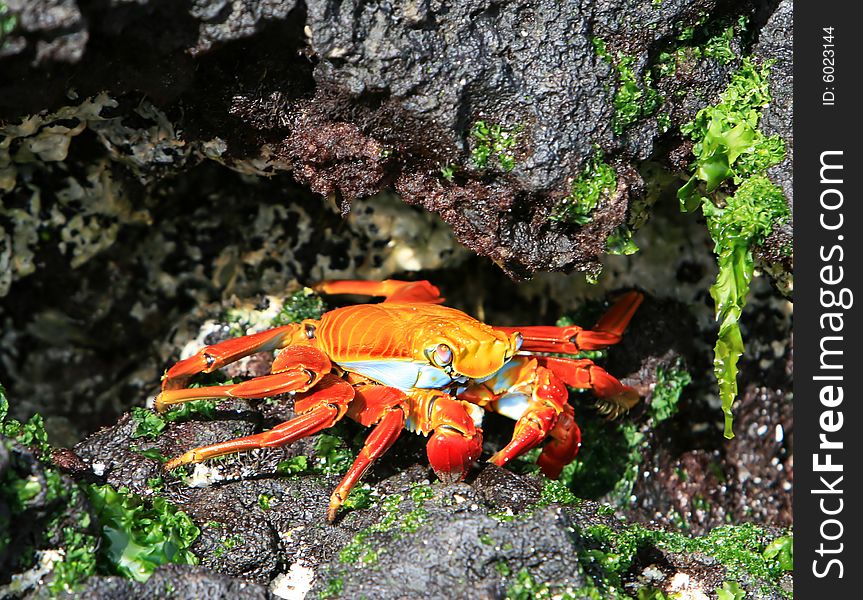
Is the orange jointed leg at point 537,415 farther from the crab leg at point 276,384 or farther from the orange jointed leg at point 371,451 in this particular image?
the crab leg at point 276,384

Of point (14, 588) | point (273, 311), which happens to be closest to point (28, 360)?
point (273, 311)

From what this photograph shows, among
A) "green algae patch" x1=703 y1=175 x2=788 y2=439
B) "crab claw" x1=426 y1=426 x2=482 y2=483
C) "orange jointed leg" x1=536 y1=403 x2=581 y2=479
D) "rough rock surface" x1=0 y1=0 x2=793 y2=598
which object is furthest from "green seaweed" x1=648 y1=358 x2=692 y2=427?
"crab claw" x1=426 y1=426 x2=482 y2=483

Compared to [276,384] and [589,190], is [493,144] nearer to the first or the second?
[589,190]

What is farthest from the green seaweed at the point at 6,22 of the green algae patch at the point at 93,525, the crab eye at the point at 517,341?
the crab eye at the point at 517,341

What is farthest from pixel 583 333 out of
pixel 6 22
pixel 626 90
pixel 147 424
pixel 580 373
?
pixel 6 22

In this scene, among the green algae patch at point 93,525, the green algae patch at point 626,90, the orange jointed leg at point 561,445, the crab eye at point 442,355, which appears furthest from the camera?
the orange jointed leg at point 561,445

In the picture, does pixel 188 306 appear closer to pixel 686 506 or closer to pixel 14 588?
pixel 14 588
